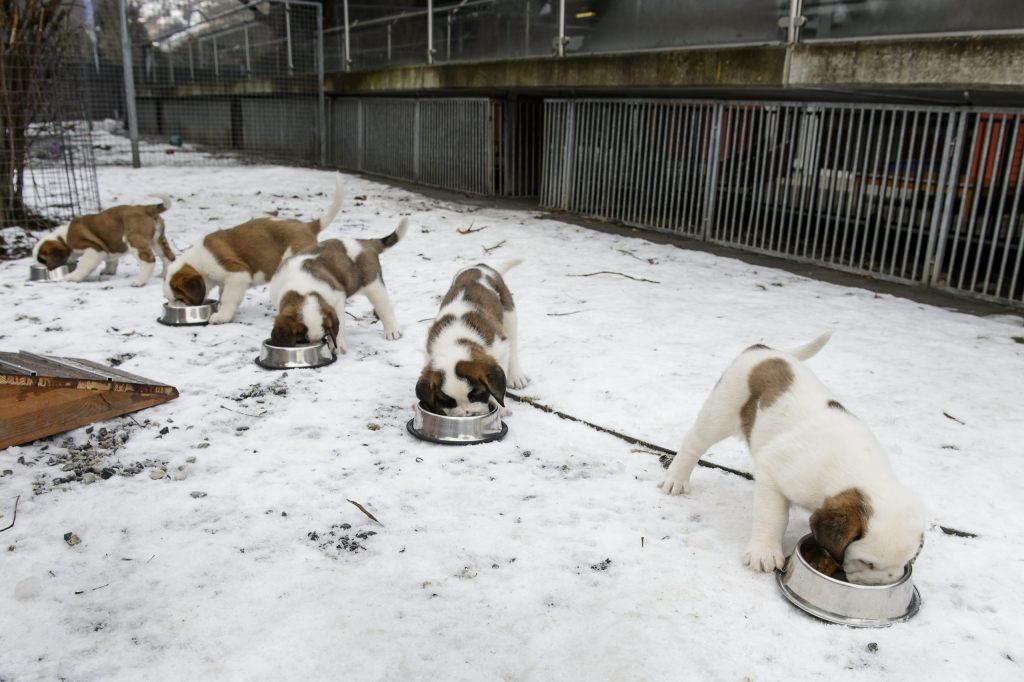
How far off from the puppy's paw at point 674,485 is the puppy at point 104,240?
21.1 feet

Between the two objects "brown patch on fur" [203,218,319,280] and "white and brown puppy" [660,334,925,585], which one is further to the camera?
"brown patch on fur" [203,218,319,280]

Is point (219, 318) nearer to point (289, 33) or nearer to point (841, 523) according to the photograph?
point (841, 523)

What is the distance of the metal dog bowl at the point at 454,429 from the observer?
13.9ft

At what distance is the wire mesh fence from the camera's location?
9.33 meters

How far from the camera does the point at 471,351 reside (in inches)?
167

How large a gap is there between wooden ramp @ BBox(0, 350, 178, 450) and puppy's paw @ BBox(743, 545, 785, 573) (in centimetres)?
360

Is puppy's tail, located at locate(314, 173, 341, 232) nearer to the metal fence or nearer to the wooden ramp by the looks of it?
the wooden ramp

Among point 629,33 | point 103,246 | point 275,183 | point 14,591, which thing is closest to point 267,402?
point 14,591

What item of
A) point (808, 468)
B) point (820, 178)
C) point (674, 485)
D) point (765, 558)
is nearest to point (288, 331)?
point (674, 485)

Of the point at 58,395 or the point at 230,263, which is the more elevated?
the point at 230,263

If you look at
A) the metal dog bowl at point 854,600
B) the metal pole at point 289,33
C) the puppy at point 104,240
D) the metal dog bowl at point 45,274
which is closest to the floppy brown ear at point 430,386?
the metal dog bowl at point 854,600

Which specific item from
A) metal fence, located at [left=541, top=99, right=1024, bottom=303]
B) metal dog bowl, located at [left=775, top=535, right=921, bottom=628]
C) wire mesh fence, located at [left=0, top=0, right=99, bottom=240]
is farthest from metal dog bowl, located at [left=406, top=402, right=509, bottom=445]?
wire mesh fence, located at [left=0, top=0, right=99, bottom=240]

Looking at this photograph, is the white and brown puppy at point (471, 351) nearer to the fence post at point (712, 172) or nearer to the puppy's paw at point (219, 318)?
the puppy's paw at point (219, 318)

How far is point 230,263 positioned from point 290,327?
167 cm
